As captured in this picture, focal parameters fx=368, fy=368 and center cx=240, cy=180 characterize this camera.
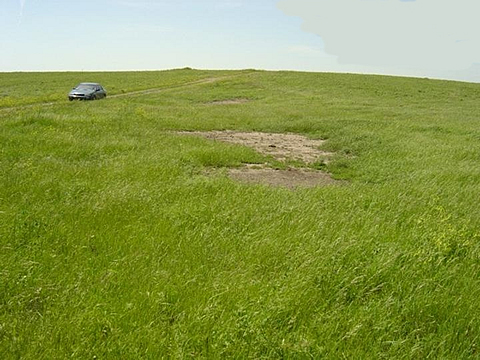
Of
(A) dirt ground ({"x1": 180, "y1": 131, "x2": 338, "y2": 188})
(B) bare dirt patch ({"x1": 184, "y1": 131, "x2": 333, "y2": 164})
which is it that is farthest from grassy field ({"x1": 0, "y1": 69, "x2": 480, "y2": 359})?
(B) bare dirt patch ({"x1": 184, "y1": 131, "x2": 333, "y2": 164})

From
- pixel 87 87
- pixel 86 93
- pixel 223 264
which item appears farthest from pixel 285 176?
pixel 87 87

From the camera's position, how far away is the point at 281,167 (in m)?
11.9

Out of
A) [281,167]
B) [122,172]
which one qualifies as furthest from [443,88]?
[122,172]

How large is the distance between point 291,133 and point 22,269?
645 inches

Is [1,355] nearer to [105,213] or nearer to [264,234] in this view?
[105,213]

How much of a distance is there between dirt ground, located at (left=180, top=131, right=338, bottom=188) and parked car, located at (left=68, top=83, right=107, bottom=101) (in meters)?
18.4

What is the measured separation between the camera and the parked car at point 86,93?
102 ft

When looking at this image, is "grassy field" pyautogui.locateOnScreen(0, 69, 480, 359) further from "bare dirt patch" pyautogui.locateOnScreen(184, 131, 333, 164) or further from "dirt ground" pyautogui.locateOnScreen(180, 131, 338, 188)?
"bare dirt patch" pyautogui.locateOnScreen(184, 131, 333, 164)

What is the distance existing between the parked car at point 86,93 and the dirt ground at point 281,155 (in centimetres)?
1838

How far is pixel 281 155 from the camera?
13.8 m

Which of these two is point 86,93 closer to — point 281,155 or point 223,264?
point 281,155

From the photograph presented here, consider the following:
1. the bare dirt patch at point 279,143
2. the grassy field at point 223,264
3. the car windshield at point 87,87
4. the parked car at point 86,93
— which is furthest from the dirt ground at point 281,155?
the car windshield at point 87,87

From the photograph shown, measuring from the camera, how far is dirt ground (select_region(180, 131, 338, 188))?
1033cm

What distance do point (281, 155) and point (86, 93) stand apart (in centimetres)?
2397
